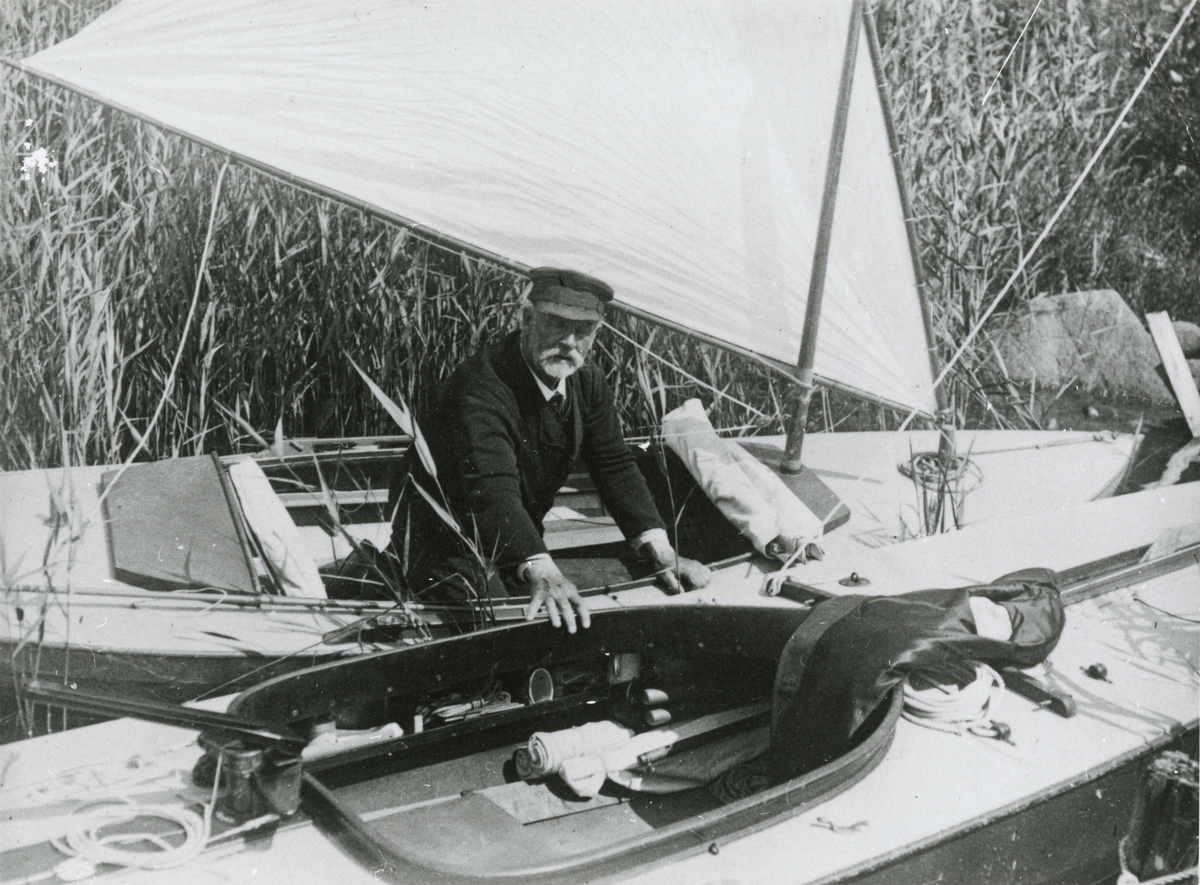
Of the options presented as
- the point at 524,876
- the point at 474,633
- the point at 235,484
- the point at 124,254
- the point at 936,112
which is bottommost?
the point at 524,876

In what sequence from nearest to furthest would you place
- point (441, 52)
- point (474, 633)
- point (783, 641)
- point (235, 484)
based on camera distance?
1. point (474, 633)
2. point (783, 641)
3. point (441, 52)
4. point (235, 484)

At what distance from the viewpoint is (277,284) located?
13.9 ft

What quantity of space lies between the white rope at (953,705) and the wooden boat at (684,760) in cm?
3

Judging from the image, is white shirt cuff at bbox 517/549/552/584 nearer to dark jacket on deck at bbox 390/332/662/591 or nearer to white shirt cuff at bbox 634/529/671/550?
dark jacket on deck at bbox 390/332/662/591

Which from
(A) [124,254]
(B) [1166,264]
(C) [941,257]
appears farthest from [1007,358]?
(A) [124,254]

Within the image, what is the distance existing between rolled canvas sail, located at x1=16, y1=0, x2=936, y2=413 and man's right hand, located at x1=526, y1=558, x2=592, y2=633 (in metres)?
0.88

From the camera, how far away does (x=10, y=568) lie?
255 cm

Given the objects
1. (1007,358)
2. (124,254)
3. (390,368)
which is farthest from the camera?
(1007,358)

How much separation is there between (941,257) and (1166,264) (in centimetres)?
176

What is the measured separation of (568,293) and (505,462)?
1.51 ft

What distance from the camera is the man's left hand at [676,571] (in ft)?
9.33

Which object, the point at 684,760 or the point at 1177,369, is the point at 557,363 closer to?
the point at 684,760

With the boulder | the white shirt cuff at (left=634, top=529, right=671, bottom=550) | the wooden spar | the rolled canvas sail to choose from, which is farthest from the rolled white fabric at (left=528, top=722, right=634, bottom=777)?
the boulder

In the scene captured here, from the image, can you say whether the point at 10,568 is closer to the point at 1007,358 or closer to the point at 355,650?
the point at 355,650
